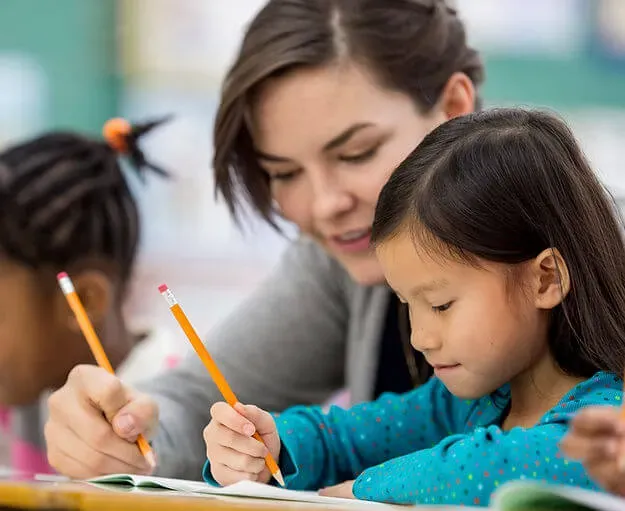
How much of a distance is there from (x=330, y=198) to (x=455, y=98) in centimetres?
15

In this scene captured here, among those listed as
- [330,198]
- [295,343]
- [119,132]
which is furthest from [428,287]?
[119,132]

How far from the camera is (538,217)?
637 millimetres

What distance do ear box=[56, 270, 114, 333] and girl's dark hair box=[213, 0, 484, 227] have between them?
1.22 feet

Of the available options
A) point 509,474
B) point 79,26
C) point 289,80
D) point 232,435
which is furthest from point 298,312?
point 79,26

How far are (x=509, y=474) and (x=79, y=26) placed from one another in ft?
8.45

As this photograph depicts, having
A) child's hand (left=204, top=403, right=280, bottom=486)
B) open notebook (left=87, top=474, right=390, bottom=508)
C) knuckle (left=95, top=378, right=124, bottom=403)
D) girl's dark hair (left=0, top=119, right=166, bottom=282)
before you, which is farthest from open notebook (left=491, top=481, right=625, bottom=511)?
girl's dark hair (left=0, top=119, right=166, bottom=282)

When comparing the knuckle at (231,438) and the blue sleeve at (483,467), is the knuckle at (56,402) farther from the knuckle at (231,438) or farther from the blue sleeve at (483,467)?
the blue sleeve at (483,467)

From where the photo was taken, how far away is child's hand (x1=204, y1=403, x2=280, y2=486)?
0.67m

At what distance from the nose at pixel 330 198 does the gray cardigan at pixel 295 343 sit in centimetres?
17

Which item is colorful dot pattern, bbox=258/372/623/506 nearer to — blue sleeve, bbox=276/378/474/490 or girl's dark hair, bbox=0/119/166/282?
blue sleeve, bbox=276/378/474/490

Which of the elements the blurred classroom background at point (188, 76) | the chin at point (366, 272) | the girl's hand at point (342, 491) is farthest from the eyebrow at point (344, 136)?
the blurred classroom background at point (188, 76)

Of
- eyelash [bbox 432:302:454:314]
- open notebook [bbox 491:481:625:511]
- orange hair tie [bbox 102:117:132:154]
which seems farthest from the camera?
orange hair tie [bbox 102:117:132:154]

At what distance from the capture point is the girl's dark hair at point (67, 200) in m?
1.23

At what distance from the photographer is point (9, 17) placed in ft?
9.43
